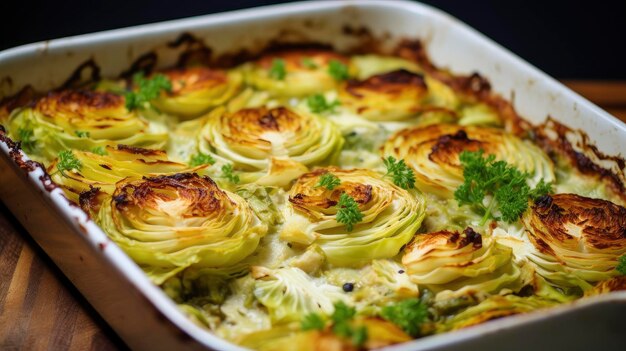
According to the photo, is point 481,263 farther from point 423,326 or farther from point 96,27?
point 96,27

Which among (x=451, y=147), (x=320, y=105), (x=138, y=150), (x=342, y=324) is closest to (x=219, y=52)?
(x=320, y=105)

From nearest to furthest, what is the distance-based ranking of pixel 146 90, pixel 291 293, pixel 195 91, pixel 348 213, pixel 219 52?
pixel 291 293 → pixel 348 213 → pixel 146 90 → pixel 195 91 → pixel 219 52

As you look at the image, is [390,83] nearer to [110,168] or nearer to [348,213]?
[348,213]

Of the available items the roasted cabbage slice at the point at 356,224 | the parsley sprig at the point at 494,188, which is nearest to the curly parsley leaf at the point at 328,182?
the roasted cabbage slice at the point at 356,224

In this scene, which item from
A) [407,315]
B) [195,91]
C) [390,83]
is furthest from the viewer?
[390,83]

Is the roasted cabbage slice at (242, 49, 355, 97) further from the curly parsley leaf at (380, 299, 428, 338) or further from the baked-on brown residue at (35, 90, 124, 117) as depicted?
the curly parsley leaf at (380, 299, 428, 338)
